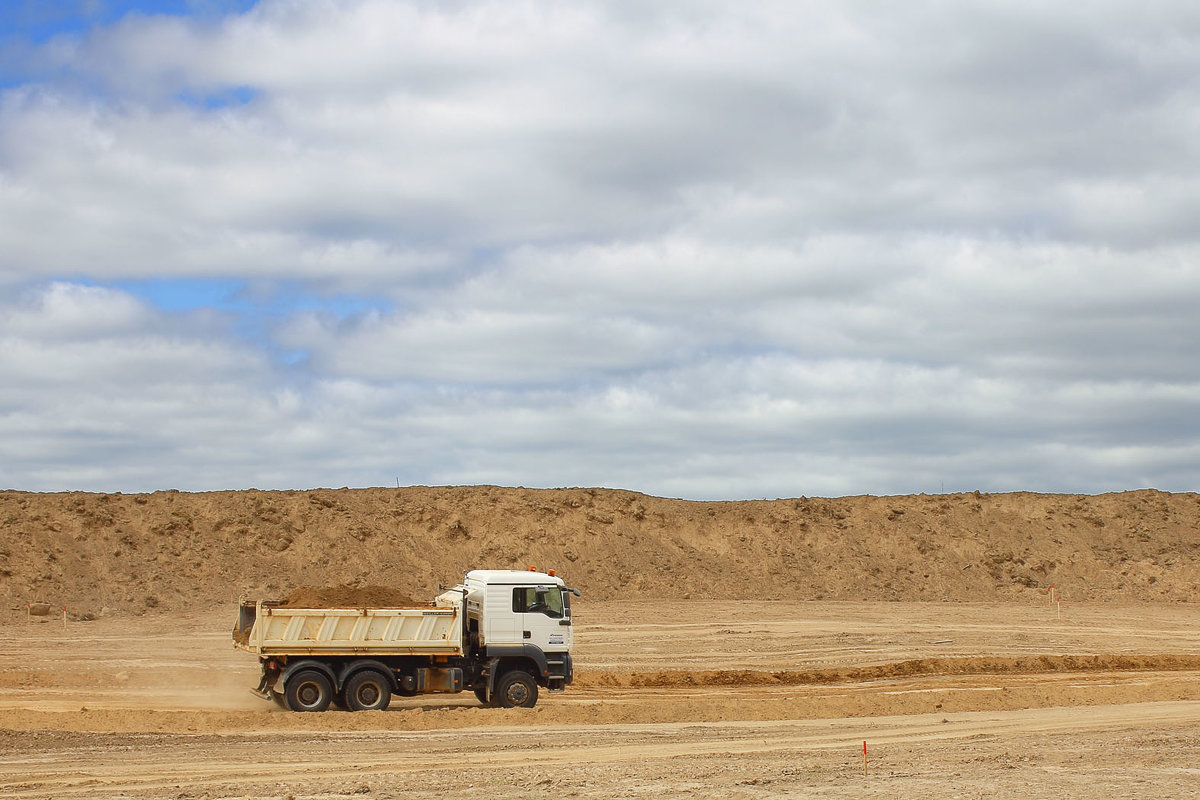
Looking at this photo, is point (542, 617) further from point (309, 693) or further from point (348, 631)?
point (309, 693)

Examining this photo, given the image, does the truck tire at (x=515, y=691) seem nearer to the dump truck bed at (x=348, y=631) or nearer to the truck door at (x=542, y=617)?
the truck door at (x=542, y=617)

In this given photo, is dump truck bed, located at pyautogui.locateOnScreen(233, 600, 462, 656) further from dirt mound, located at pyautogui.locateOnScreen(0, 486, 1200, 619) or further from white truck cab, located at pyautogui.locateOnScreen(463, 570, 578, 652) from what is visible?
dirt mound, located at pyautogui.locateOnScreen(0, 486, 1200, 619)

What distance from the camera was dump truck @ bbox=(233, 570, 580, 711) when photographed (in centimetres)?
2336

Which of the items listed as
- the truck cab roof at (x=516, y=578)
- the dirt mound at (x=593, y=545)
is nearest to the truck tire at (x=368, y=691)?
the truck cab roof at (x=516, y=578)

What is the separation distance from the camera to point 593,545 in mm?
55656

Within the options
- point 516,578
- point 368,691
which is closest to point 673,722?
point 516,578

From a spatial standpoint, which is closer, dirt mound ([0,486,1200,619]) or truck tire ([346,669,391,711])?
truck tire ([346,669,391,711])

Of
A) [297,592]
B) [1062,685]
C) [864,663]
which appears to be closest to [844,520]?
[864,663]

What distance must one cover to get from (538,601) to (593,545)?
31281mm

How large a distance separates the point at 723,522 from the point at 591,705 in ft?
117

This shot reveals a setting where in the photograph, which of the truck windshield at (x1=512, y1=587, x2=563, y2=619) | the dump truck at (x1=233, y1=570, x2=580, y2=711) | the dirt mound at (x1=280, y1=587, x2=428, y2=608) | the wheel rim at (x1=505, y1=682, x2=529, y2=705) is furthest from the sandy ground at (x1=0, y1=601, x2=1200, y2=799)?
the dirt mound at (x1=280, y1=587, x2=428, y2=608)

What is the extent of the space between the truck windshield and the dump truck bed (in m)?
1.19

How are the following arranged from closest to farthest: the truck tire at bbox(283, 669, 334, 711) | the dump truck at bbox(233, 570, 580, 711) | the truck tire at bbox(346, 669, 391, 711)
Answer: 1. the truck tire at bbox(283, 669, 334, 711)
2. the dump truck at bbox(233, 570, 580, 711)
3. the truck tire at bbox(346, 669, 391, 711)

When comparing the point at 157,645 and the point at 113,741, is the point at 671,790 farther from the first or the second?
the point at 157,645
